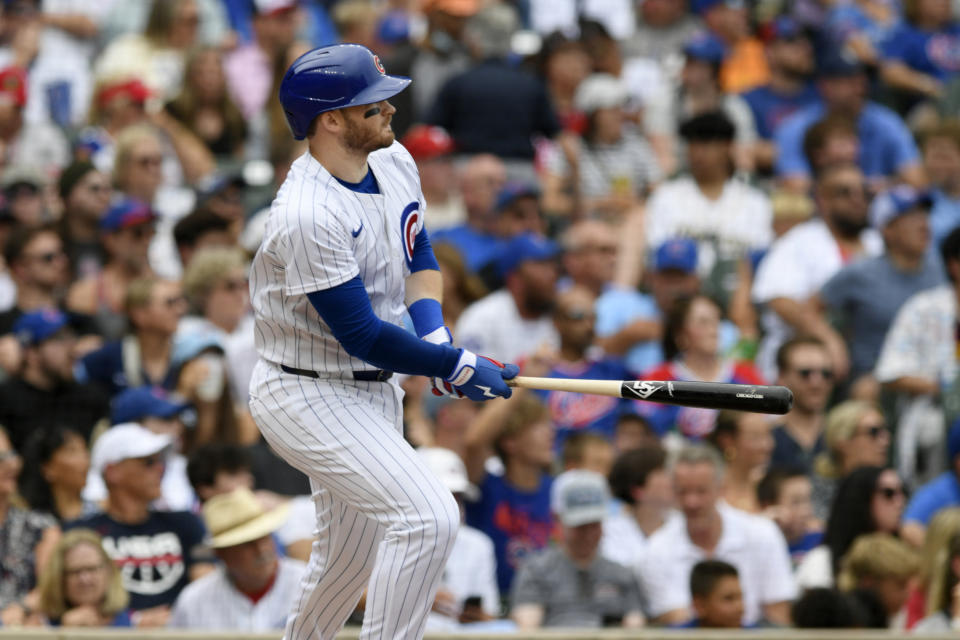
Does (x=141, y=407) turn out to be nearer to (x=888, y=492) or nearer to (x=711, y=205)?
(x=888, y=492)

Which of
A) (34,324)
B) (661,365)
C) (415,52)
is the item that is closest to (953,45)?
(415,52)

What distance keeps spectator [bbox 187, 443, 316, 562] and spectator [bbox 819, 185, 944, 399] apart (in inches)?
124

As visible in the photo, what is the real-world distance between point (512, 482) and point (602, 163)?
3093 millimetres

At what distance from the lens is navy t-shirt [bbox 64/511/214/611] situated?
643 cm

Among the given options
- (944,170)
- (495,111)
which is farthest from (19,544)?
(944,170)

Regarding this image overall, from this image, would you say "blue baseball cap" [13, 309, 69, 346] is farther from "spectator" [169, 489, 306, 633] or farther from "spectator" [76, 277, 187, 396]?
"spectator" [169, 489, 306, 633]

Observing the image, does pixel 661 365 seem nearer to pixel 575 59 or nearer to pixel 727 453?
pixel 727 453

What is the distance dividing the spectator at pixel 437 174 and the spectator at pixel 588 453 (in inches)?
85.7

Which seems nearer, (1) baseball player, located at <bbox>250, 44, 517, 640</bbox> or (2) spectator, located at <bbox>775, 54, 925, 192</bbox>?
(1) baseball player, located at <bbox>250, 44, 517, 640</bbox>

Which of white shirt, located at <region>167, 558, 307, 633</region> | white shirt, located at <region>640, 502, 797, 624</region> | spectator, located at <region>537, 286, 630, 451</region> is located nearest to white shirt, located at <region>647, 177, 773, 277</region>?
spectator, located at <region>537, 286, 630, 451</region>

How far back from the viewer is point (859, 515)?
6.83 meters

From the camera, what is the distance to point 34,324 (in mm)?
7430

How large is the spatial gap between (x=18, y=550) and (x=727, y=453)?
3175 millimetres

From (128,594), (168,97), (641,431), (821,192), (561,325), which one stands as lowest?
(128,594)
